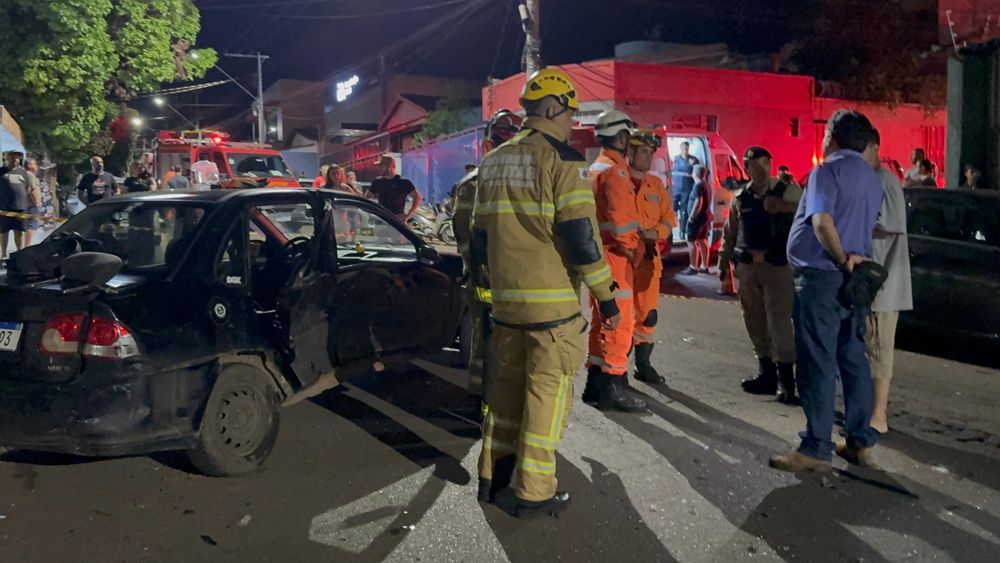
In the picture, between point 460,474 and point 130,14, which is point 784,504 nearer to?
point 460,474

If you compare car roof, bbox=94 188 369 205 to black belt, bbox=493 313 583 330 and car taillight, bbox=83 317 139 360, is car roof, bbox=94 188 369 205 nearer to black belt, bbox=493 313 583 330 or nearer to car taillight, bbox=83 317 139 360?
car taillight, bbox=83 317 139 360

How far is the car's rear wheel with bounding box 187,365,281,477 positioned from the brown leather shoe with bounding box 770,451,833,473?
2.73 meters

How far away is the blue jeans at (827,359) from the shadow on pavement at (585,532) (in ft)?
3.52

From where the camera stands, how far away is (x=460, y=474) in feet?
15.3

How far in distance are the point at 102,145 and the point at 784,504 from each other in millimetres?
24860

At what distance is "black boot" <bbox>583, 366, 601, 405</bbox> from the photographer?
583cm

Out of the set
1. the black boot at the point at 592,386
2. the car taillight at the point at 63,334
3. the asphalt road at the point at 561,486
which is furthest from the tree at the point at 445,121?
the car taillight at the point at 63,334

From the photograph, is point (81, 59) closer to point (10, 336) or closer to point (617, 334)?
point (10, 336)

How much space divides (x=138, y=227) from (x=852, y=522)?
4.26m

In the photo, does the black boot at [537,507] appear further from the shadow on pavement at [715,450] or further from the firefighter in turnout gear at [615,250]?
the firefighter in turnout gear at [615,250]

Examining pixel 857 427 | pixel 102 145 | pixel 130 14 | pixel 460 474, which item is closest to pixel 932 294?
pixel 857 427

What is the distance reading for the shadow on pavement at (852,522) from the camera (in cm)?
370

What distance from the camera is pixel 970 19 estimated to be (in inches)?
517

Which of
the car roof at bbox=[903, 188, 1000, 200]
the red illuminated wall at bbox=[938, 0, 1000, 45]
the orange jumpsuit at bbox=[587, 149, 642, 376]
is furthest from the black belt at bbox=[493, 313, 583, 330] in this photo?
the red illuminated wall at bbox=[938, 0, 1000, 45]
